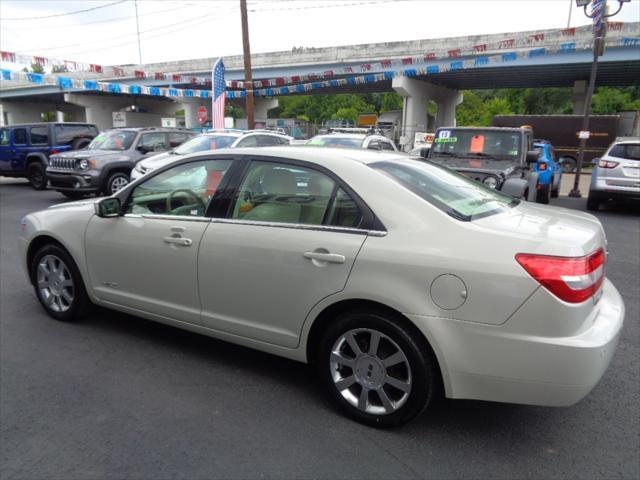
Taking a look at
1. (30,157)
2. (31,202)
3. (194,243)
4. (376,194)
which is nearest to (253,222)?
(194,243)

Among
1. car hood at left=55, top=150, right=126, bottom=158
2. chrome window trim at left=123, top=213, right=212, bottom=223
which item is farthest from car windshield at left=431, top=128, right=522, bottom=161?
car hood at left=55, top=150, right=126, bottom=158

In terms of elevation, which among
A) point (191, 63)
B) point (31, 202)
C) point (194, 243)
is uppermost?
point (191, 63)

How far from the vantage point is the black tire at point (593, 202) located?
37.8ft

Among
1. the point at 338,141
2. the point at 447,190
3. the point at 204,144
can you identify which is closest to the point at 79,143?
the point at 204,144

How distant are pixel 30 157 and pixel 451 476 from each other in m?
16.4

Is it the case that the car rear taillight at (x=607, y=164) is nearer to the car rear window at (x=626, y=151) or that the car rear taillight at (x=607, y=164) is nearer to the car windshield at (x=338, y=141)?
the car rear window at (x=626, y=151)

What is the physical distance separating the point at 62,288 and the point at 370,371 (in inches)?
121

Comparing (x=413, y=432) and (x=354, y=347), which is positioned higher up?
(x=354, y=347)

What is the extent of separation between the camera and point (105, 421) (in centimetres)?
296

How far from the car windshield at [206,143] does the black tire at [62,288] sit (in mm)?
7012

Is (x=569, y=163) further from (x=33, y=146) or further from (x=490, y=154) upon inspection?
(x=33, y=146)

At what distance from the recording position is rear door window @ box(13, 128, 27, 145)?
15.3m

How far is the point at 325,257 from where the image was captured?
9.46 feet

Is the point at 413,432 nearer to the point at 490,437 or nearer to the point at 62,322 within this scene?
the point at 490,437
